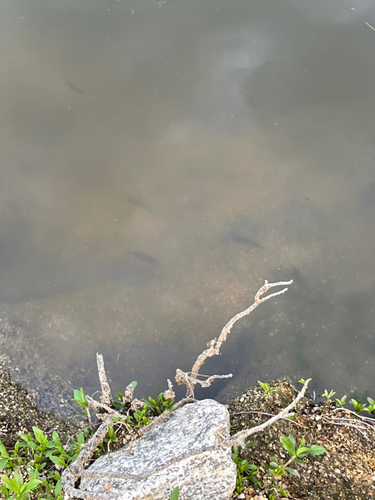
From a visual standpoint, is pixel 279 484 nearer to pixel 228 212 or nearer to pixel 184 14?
pixel 228 212

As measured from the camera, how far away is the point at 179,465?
4.90ft

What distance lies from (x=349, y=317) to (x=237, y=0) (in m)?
2.72

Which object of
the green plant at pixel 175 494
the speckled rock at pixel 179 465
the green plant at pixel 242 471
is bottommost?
the green plant at pixel 242 471

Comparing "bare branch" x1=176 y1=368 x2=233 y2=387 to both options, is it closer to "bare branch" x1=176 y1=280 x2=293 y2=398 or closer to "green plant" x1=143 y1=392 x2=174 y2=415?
"bare branch" x1=176 y1=280 x2=293 y2=398

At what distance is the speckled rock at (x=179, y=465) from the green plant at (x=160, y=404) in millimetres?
236

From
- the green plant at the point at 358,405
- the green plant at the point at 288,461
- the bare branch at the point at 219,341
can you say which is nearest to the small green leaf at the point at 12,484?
the bare branch at the point at 219,341

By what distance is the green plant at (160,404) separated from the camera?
1939mm

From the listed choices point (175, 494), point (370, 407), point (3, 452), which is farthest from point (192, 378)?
point (370, 407)

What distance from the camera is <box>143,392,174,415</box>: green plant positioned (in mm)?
1939

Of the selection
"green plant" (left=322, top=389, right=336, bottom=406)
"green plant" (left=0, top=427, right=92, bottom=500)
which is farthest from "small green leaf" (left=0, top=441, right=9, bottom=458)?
"green plant" (left=322, top=389, right=336, bottom=406)

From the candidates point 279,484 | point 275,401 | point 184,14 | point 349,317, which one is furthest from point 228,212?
point 184,14

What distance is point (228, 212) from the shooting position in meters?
2.52

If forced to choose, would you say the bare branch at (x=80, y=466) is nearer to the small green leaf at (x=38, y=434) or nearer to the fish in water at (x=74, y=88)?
the small green leaf at (x=38, y=434)

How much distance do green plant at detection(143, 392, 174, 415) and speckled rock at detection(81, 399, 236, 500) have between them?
9.3 inches
